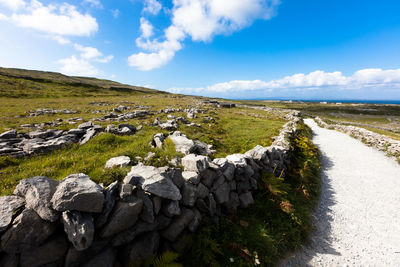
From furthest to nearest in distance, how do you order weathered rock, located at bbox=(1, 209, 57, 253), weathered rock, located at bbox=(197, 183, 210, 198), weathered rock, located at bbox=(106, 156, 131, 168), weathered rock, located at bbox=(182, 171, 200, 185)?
weathered rock, located at bbox=(106, 156, 131, 168) < weathered rock, located at bbox=(197, 183, 210, 198) < weathered rock, located at bbox=(182, 171, 200, 185) < weathered rock, located at bbox=(1, 209, 57, 253)

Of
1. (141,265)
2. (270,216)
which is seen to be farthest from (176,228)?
(270,216)

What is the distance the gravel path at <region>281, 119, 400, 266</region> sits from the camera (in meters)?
6.22

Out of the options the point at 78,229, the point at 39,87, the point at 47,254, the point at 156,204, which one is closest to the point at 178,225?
the point at 156,204

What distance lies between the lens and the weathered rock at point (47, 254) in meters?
3.49

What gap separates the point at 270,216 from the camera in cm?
760

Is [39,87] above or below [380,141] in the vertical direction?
above

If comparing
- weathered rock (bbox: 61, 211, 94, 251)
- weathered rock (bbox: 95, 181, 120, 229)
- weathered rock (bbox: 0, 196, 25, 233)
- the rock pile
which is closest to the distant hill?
the rock pile

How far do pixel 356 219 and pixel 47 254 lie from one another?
12239 mm

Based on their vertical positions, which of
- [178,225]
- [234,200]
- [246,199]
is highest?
[178,225]

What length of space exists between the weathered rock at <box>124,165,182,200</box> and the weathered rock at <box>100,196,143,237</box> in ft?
1.56

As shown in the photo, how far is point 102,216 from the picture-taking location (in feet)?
14.0

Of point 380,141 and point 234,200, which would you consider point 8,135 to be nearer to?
point 234,200

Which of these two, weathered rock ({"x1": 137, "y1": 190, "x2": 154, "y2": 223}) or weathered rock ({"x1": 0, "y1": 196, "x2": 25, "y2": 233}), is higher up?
weathered rock ({"x1": 0, "y1": 196, "x2": 25, "y2": 233})

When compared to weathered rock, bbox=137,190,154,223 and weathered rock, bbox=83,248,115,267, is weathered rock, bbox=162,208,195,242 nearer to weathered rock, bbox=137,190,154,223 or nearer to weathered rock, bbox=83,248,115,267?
weathered rock, bbox=137,190,154,223
